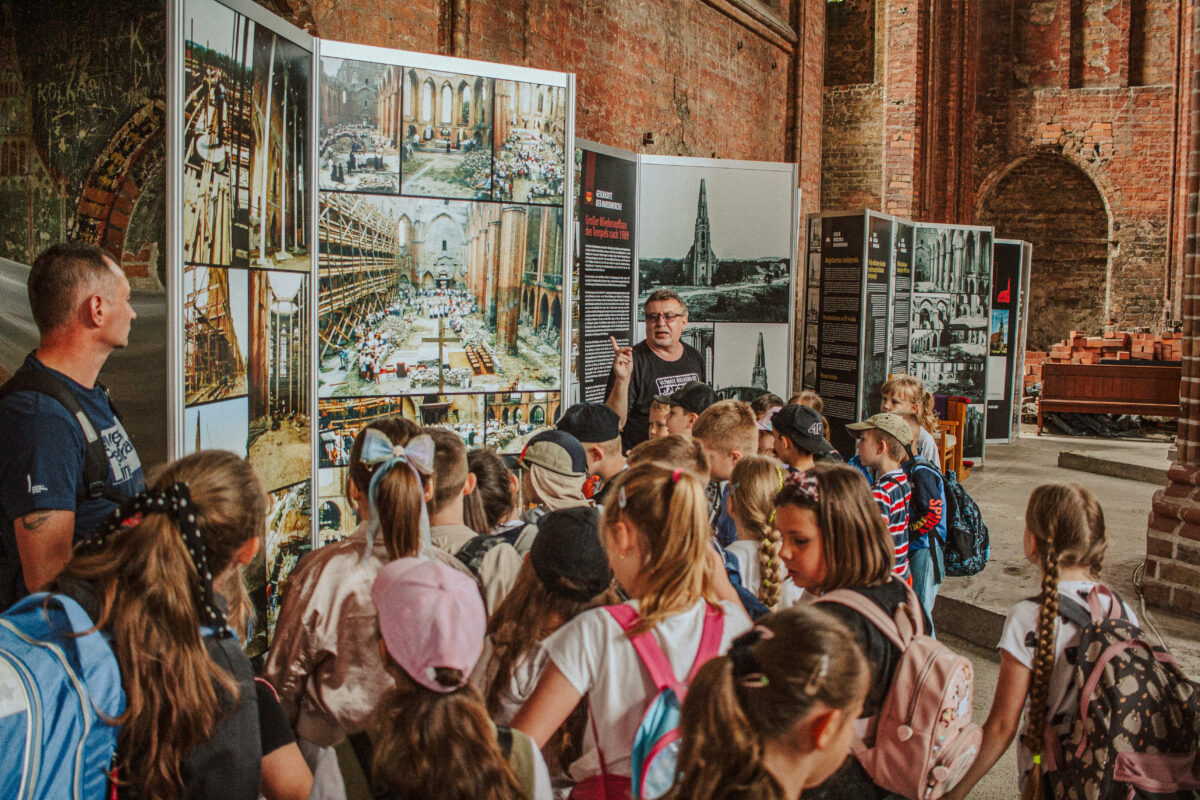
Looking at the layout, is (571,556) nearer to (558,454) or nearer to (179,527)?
(179,527)

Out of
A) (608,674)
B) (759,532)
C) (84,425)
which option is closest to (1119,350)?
(759,532)

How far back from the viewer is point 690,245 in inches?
280

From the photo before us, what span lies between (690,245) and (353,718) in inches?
211

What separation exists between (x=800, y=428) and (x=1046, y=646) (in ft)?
4.97

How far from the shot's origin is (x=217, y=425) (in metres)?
3.54

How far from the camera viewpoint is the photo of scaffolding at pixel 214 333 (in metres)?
3.32

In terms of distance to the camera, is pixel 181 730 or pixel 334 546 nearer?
pixel 181 730

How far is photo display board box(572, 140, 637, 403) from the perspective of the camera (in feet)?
20.7

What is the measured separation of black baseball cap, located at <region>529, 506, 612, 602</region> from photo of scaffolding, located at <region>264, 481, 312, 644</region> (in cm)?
219

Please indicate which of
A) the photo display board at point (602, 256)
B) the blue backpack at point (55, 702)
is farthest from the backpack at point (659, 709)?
the photo display board at point (602, 256)

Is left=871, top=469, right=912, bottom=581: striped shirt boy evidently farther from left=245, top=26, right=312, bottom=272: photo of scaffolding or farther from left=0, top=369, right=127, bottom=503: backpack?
left=0, top=369, right=127, bottom=503: backpack

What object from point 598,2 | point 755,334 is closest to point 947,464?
point 755,334

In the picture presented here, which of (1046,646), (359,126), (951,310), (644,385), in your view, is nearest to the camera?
(1046,646)

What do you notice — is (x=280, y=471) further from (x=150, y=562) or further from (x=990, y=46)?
(x=990, y=46)
